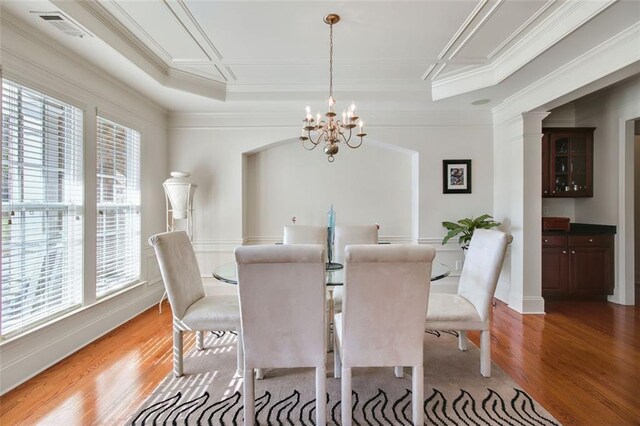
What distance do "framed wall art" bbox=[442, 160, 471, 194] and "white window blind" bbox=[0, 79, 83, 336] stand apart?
4085mm

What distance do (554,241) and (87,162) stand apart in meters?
5.18

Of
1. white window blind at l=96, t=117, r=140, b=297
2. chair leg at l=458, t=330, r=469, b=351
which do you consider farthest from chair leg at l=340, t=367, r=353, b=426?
white window blind at l=96, t=117, r=140, b=297

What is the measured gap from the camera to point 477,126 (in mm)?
4336

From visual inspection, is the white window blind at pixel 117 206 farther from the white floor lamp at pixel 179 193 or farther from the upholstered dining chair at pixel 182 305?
the upholstered dining chair at pixel 182 305

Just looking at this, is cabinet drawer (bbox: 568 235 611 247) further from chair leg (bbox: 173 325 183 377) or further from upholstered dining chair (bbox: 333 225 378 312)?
chair leg (bbox: 173 325 183 377)

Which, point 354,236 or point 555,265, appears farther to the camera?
point 555,265

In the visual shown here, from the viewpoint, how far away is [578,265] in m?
4.01

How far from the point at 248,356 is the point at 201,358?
3.73ft

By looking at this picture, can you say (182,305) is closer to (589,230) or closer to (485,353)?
(485,353)

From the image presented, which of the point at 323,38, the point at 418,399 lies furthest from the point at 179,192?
the point at 418,399

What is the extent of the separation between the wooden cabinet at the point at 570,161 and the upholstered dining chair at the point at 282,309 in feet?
12.9

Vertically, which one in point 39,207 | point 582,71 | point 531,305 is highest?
point 582,71

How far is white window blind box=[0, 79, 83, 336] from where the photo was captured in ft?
7.20

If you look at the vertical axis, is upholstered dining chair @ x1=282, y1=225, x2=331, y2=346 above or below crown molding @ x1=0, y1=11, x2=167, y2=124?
below
